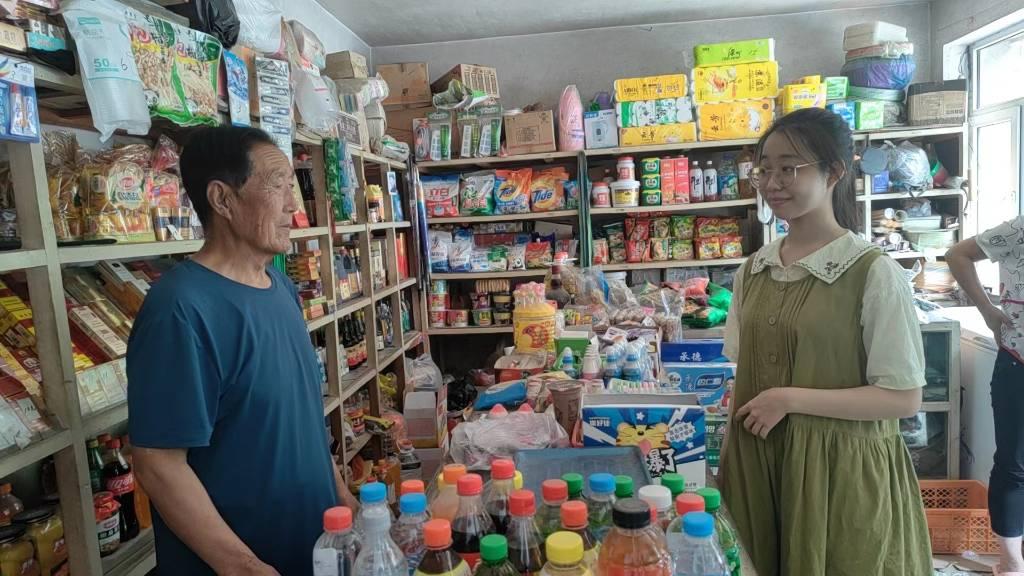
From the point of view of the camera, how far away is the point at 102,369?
1666mm

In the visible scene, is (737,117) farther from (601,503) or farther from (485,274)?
(601,503)

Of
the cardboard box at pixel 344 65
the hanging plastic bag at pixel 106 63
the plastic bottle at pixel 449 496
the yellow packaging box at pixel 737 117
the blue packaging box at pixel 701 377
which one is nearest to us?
the plastic bottle at pixel 449 496

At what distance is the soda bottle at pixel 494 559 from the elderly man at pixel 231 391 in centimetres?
52

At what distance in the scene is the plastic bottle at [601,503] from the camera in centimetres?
99

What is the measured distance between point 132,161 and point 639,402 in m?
1.60

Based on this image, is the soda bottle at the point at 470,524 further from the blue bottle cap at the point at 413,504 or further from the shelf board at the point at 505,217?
the shelf board at the point at 505,217

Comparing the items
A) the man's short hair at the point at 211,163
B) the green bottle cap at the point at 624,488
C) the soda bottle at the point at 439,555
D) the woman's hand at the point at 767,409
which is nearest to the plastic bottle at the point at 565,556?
the soda bottle at the point at 439,555

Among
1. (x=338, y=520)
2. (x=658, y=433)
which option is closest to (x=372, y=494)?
(x=338, y=520)

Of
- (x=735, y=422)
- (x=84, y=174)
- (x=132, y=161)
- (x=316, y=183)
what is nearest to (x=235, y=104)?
(x=132, y=161)

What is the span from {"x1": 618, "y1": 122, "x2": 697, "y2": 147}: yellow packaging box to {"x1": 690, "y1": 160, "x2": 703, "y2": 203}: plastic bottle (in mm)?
A: 269

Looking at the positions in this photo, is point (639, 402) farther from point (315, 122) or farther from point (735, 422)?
point (315, 122)

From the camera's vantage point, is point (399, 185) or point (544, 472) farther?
point (399, 185)

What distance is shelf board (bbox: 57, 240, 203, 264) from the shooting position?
1504mm

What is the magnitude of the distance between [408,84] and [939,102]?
377 centimetres
